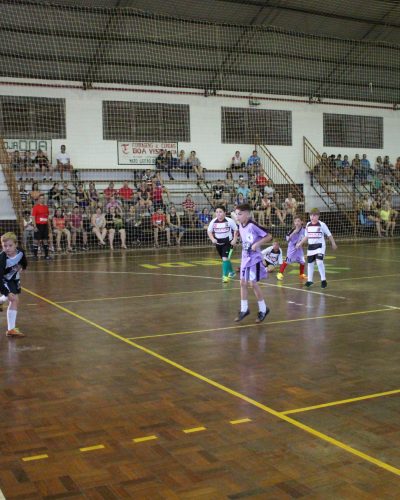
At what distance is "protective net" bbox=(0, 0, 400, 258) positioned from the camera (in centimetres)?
2497

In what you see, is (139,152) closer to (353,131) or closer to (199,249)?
(199,249)

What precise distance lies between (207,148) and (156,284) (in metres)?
16.8

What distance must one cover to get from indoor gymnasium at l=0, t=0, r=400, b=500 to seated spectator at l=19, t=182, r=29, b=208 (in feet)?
0.32

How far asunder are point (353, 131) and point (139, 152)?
500 inches

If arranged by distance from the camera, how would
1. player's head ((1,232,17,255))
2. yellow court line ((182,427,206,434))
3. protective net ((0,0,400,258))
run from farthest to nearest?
protective net ((0,0,400,258)) < player's head ((1,232,17,255)) < yellow court line ((182,427,206,434))

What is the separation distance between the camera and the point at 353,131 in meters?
34.2

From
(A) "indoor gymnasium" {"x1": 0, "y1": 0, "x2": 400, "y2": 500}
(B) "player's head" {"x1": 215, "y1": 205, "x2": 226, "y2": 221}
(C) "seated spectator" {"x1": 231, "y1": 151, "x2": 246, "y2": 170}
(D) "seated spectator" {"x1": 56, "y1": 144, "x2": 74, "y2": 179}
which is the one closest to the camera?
(A) "indoor gymnasium" {"x1": 0, "y1": 0, "x2": 400, "y2": 500}

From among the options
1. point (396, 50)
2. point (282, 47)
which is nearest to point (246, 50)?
point (282, 47)

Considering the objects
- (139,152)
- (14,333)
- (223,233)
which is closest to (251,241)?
(14,333)

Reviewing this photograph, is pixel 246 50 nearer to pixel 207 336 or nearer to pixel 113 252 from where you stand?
pixel 113 252

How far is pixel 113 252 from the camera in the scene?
76.5 feet

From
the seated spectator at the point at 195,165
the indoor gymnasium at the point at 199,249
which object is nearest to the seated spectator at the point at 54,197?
the indoor gymnasium at the point at 199,249

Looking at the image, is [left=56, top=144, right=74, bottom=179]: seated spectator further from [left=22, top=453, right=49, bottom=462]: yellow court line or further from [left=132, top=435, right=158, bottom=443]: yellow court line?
[left=22, top=453, right=49, bottom=462]: yellow court line

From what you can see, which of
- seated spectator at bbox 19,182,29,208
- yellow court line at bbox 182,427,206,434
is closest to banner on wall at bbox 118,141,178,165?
seated spectator at bbox 19,182,29,208
